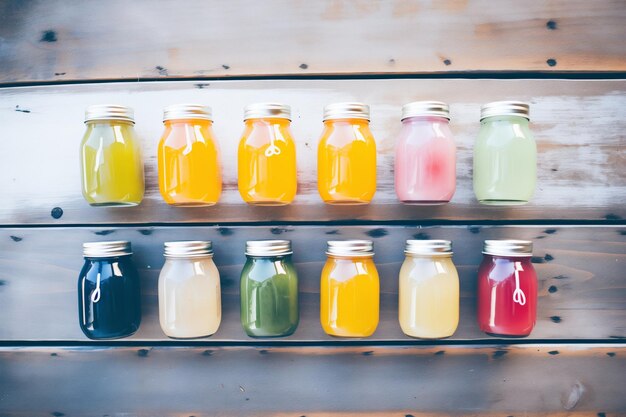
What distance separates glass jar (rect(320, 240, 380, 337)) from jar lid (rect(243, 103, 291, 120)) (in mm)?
352

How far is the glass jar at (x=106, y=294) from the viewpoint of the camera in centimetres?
102

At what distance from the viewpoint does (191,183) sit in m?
1.01

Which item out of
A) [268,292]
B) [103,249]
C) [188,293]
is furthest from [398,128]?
[103,249]

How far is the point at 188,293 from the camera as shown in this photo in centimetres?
102

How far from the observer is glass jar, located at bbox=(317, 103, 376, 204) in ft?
3.31

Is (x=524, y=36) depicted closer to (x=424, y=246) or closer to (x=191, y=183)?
(x=424, y=246)

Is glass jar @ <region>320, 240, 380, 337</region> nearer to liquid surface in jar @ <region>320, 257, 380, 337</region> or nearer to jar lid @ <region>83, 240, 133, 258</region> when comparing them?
liquid surface in jar @ <region>320, 257, 380, 337</region>

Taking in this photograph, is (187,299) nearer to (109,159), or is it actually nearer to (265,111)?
(109,159)

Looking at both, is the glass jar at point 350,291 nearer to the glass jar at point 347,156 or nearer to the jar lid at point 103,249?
the glass jar at point 347,156

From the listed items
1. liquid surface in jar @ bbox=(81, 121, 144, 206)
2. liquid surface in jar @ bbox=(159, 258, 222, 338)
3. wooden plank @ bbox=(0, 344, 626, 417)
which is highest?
liquid surface in jar @ bbox=(81, 121, 144, 206)

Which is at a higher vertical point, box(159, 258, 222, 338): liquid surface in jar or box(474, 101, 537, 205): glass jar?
box(474, 101, 537, 205): glass jar

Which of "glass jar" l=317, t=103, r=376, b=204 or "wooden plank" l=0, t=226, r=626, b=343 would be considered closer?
"glass jar" l=317, t=103, r=376, b=204

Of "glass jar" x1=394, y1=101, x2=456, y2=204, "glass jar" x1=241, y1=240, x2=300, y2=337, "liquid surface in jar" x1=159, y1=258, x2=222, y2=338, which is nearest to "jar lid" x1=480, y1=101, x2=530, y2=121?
"glass jar" x1=394, y1=101, x2=456, y2=204

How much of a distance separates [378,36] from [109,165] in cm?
79
